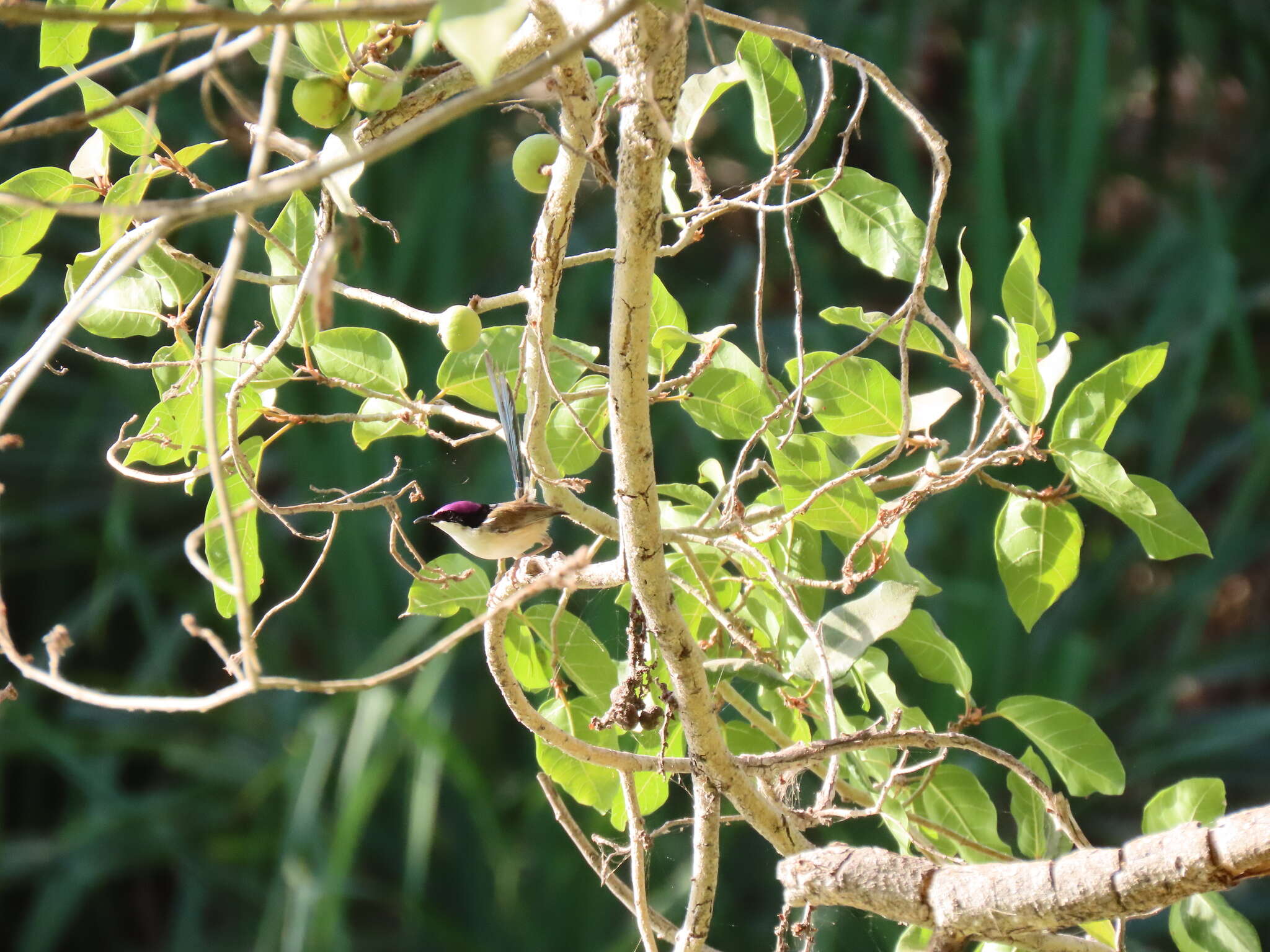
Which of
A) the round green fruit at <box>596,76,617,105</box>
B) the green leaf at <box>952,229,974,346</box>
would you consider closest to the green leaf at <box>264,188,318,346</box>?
the round green fruit at <box>596,76,617,105</box>

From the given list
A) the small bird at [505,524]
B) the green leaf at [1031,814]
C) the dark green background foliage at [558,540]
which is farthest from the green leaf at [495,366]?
the dark green background foliage at [558,540]

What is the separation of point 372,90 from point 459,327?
153 millimetres

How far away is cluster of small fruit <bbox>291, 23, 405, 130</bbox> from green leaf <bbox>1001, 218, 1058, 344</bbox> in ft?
1.40

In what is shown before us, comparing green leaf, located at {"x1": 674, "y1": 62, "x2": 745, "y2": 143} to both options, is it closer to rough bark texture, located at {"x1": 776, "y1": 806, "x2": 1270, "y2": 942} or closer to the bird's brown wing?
the bird's brown wing

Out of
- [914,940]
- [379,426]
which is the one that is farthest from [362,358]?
[914,940]

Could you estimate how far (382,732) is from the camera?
229 centimetres

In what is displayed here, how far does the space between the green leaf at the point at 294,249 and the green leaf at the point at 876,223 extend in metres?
0.37

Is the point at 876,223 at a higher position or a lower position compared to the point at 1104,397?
higher

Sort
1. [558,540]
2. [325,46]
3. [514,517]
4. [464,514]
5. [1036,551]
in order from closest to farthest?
[325,46] → [1036,551] → [514,517] → [464,514] → [558,540]

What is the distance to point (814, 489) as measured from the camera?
764mm

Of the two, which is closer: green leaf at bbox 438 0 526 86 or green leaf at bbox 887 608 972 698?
green leaf at bbox 438 0 526 86

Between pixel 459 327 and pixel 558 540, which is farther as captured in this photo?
pixel 558 540

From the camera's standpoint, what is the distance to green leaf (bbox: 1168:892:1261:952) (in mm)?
751

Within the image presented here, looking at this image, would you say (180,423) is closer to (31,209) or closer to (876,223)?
(31,209)
